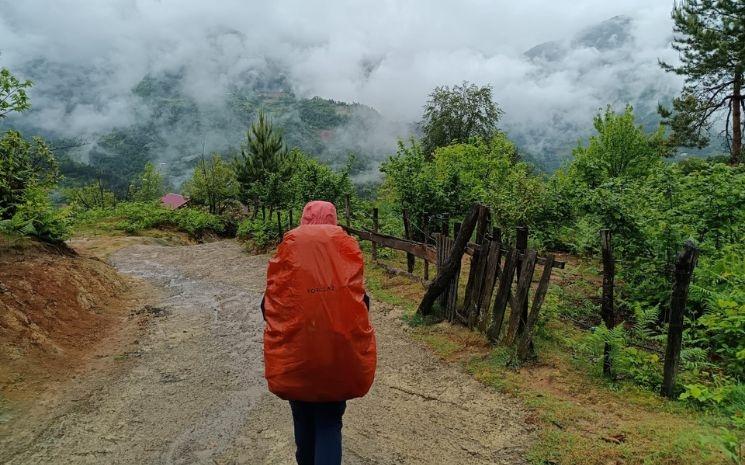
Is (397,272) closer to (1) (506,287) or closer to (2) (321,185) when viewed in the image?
(1) (506,287)

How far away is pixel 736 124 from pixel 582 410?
57.4 ft

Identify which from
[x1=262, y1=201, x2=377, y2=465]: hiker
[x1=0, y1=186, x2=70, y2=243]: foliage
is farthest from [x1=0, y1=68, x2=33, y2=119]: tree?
[x1=262, y1=201, x2=377, y2=465]: hiker

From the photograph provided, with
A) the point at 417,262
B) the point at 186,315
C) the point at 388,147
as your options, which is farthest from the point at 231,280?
the point at 388,147

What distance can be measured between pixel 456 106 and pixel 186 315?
35628 millimetres

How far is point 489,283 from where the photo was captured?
6.59 m

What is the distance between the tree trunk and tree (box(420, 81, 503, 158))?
23.7 m

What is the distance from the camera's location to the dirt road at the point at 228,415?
156 inches

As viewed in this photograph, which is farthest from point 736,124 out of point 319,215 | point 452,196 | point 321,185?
point 319,215

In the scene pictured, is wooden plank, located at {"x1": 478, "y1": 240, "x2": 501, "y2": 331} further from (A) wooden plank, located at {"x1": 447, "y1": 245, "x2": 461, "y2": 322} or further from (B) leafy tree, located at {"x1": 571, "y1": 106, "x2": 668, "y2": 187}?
(B) leafy tree, located at {"x1": 571, "y1": 106, "x2": 668, "y2": 187}

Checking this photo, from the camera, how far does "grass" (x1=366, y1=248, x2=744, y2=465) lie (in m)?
3.64

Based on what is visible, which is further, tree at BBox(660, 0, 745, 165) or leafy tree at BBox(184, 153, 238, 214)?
leafy tree at BBox(184, 153, 238, 214)

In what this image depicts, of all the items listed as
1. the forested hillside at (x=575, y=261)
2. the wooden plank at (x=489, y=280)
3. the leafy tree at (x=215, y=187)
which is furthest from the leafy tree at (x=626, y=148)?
the leafy tree at (x=215, y=187)

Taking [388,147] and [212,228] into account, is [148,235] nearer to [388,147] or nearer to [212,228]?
[212,228]

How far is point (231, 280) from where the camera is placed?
12.5 m
